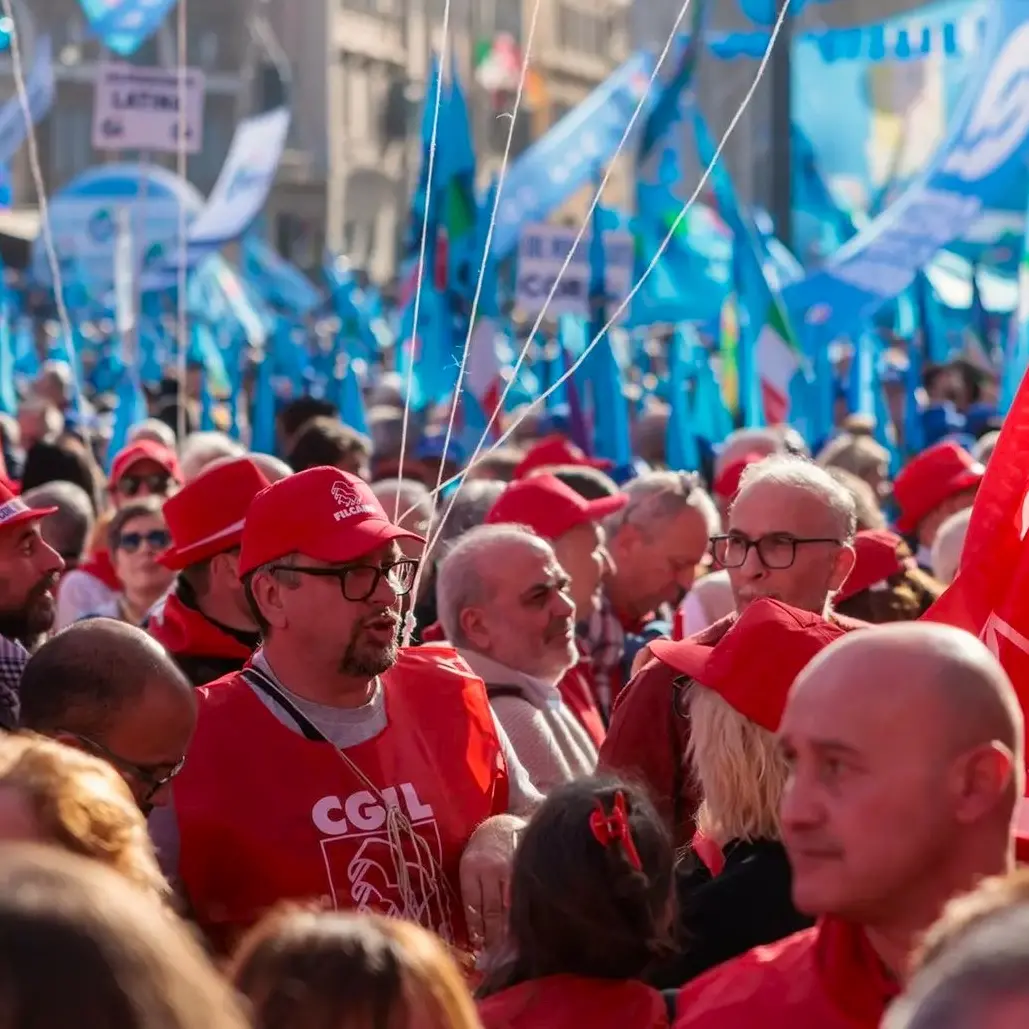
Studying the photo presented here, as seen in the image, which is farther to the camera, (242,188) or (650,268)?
(242,188)

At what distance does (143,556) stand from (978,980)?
217 inches

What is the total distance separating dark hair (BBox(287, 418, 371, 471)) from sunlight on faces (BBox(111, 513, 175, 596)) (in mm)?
1079

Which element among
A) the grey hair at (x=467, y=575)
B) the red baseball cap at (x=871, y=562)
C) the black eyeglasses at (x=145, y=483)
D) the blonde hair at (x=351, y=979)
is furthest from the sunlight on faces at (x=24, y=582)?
the black eyeglasses at (x=145, y=483)

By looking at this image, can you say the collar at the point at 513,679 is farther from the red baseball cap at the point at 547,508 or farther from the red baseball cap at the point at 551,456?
the red baseball cap at the point at 551,456

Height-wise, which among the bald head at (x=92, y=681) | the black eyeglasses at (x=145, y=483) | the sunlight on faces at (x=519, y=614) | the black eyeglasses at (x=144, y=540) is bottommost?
the black eyeglasses at (x=145, y=483)

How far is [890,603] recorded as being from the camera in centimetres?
630

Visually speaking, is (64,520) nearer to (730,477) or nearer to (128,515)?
(128,515)

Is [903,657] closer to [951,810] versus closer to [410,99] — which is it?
[951,810]

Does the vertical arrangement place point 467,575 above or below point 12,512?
below

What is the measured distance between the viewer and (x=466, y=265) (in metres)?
15.1

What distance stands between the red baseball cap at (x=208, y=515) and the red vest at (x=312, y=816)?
1.24 m

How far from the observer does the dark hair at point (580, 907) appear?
9.89 ft

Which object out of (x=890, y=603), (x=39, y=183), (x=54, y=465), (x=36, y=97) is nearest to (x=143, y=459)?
(x=39, y=183)

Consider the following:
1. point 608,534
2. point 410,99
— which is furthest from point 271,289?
point 410,99
